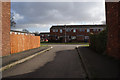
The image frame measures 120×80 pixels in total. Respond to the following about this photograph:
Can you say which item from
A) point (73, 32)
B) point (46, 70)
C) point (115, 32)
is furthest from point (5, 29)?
point (73, 32)

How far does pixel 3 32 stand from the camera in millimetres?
8617

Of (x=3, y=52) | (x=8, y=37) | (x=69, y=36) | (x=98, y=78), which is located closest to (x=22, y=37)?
(x=8, y=37)

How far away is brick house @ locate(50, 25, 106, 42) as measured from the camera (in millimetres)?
40500

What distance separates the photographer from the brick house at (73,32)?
40500 millimetres

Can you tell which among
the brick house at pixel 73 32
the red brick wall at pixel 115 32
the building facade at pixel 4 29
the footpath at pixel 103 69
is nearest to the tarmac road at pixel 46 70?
the footpath at pixel 103 69

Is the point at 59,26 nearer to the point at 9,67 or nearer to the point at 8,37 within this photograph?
the point at 8,37

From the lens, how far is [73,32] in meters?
41.0

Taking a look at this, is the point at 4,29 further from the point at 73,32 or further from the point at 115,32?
the point at 73,32

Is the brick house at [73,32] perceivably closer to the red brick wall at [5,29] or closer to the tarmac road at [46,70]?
the red brick wall at [5,29]

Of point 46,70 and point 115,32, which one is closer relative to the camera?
point 46,70

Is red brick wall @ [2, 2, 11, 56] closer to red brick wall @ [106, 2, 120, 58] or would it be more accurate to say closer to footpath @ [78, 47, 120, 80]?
footpath @ [78, 47, 120, 80]

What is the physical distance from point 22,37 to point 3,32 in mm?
3520

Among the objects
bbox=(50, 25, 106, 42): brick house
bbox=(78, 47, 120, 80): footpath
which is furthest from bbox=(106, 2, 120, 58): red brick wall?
bbox=(50, 25, 106, 42): brick house

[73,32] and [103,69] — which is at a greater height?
[73,32]
